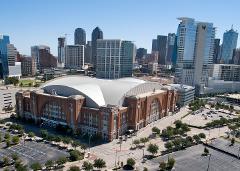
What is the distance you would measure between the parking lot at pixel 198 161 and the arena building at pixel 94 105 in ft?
66.8

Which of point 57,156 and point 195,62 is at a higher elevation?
point 195,62

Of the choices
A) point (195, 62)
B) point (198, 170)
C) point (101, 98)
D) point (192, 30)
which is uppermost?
point (192, 30)

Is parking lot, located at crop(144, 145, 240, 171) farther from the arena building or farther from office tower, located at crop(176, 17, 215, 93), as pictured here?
office tower, located at crop(176, 17, 215, 93)

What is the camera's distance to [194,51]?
17488 centimetres

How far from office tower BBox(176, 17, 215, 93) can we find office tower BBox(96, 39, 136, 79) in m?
37.6

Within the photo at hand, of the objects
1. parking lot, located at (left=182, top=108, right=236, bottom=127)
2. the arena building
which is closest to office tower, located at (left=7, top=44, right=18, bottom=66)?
the arena building

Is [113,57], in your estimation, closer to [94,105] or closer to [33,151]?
[94,105]

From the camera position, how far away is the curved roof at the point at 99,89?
87.7 meters

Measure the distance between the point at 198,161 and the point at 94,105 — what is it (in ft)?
124

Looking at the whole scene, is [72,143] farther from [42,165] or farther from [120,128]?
[120,128]

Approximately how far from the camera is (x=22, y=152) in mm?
70250

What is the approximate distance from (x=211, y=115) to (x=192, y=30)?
76.7m

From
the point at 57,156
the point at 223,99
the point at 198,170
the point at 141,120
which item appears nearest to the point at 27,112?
the point at 57,156

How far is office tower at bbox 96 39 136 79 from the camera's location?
579 feet
